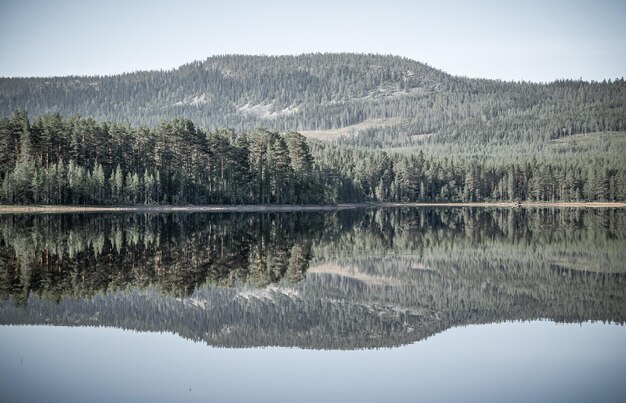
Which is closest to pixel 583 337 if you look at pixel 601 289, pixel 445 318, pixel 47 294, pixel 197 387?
pixel 445 318

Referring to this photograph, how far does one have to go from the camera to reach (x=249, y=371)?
2272 centimetres

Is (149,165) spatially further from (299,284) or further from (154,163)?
(299,284)

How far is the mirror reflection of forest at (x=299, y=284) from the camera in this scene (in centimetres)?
2897

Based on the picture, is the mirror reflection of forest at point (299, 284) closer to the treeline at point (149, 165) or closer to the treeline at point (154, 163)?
the treeline at point (149, 165)

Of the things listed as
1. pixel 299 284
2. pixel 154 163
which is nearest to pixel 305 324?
pixel 299 284

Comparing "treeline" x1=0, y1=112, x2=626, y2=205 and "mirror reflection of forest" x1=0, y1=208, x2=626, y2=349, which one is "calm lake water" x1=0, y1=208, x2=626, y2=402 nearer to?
"mirror reflection of forest" x1=0, y1=208, x2=626, y2=349

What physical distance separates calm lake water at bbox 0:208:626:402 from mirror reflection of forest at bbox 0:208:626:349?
0.46 ft

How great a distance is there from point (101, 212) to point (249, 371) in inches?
3535

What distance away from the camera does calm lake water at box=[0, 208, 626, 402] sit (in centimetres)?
2094

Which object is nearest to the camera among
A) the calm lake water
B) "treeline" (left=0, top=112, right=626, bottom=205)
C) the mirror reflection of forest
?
the calm lake water

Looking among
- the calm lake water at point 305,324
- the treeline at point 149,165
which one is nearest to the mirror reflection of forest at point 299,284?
the calm lake water at point 305,324

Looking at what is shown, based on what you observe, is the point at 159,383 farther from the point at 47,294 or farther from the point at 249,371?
the point at 47,294

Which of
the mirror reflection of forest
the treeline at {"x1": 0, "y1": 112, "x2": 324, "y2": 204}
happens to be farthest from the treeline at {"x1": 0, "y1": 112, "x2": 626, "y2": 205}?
the mirror reflection of forest

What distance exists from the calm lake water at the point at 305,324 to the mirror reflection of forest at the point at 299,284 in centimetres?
14
